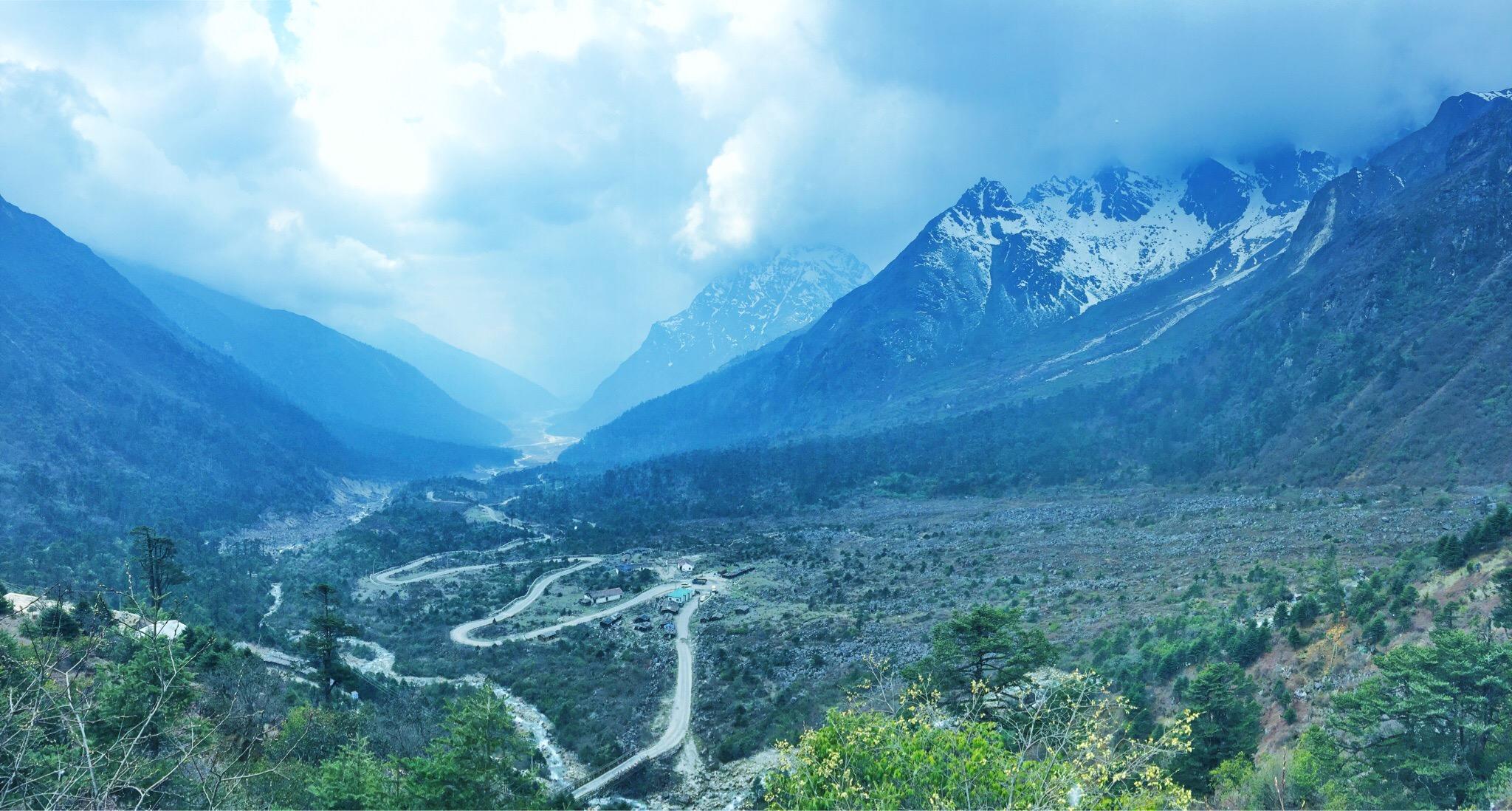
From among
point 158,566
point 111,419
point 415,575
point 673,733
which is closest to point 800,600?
point 673,733

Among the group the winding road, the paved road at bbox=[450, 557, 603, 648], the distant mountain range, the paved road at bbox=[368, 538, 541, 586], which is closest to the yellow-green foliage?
the winding road

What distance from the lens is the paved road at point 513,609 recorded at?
5416 centimetres

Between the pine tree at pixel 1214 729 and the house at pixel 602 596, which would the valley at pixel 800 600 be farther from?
the pine tree at pixel 1214 729

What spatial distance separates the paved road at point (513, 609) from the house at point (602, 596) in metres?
5.32

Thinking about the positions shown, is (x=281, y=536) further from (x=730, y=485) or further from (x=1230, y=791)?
(x=1230, y=791)

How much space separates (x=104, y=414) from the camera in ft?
410

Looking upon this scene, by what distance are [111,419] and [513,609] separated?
11077cm

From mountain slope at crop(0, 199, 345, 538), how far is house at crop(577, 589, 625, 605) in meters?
68.8

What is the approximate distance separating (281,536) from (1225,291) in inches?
7723

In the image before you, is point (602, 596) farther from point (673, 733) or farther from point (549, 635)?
point (673, 733)

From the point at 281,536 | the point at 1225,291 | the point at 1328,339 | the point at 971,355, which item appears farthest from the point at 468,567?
the point at 1225,291

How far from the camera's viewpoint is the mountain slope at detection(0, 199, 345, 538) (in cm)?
10069

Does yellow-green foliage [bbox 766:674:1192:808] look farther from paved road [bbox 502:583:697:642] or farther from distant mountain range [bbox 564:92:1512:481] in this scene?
distant mountain range [bbox 564:92:1512:481]

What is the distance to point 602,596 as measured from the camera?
65.9 metres
